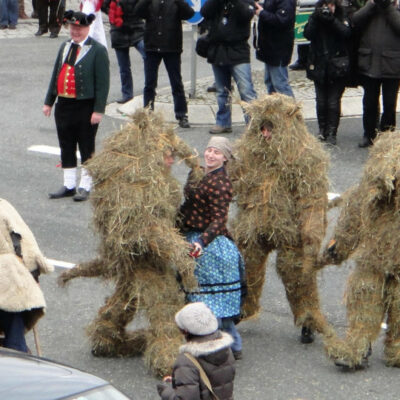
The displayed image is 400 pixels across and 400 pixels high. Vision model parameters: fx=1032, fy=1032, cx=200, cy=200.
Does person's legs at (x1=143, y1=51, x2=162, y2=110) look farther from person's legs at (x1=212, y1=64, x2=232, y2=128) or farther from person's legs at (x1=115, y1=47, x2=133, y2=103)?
person's legs at (x1=115, y1=47, x2=133, y2=103)

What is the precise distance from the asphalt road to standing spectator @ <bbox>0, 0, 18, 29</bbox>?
24.2 feet

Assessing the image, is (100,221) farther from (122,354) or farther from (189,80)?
(189,80)

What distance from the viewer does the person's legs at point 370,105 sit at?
11938 millimetres

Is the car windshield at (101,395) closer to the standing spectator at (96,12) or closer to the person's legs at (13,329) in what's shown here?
the person's legs at (13,329)

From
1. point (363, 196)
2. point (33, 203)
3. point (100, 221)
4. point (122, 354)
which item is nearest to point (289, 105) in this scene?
point (363, 196)

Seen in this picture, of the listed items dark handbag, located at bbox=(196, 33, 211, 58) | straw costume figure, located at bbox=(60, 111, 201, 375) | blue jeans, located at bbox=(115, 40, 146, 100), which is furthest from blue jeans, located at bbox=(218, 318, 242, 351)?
blue jeans, located at bbox=(115, 40, 146, 100)

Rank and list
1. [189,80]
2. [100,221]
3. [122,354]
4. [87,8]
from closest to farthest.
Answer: [100,221], [122,354], [87,8], [189,80]

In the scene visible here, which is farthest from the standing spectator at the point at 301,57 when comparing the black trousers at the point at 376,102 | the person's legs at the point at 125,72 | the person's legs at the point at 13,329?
the person's legs at the point at 13,329

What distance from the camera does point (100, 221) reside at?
6.87 m

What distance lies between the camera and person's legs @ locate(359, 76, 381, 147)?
11938mm

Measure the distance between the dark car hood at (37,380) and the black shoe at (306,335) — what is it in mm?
3105

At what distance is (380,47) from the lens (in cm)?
1172

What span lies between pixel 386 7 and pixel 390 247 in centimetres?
542

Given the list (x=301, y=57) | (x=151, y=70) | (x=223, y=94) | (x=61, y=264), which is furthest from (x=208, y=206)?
(x=301, y=57)
